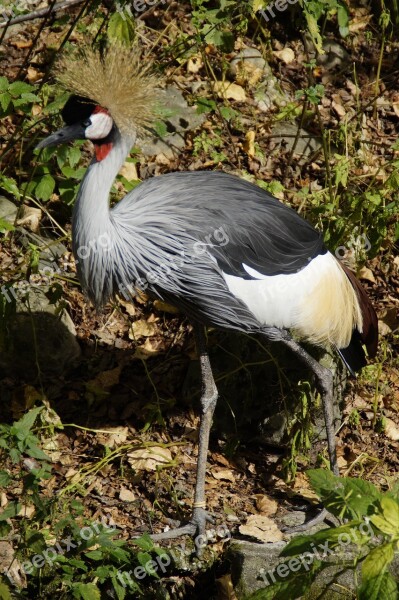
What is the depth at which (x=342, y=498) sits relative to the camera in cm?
172

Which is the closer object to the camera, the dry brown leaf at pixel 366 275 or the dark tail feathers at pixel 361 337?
the dark tail feathers at pixel 361 337

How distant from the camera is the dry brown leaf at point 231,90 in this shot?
12.3ft

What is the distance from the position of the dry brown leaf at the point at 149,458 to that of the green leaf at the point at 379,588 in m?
1.27

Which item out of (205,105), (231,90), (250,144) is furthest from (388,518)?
(231,90)

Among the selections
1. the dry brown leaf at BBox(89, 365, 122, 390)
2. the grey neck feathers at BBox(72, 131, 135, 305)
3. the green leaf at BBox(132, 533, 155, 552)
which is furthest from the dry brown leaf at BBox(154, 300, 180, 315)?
the green leaf at BBox(132, 533, 155, 552)

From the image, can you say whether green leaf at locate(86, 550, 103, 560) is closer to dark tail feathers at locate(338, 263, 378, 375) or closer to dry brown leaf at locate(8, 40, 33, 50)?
dark tail feathers at locate(338, 263, 378, 375)

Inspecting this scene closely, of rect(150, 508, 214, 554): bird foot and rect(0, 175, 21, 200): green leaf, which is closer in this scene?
rect(150, 508, 214, 554): bird foot

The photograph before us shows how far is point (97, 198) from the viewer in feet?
7.42

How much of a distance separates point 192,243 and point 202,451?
637 millimetres

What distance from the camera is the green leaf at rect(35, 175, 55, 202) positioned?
3.03 m

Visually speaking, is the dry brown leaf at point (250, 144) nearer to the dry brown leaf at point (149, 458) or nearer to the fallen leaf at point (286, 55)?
the fallen leaf at point (286, 55)

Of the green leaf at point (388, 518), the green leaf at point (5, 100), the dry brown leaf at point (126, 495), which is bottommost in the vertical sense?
the dry brown leaf at point (126, 495)

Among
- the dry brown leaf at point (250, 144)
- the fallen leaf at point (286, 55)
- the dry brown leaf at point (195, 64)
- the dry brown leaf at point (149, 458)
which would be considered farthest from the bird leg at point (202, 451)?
the fallen leaf at point (286, 55)

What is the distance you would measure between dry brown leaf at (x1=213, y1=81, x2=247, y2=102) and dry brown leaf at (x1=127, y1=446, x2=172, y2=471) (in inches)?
66.1
